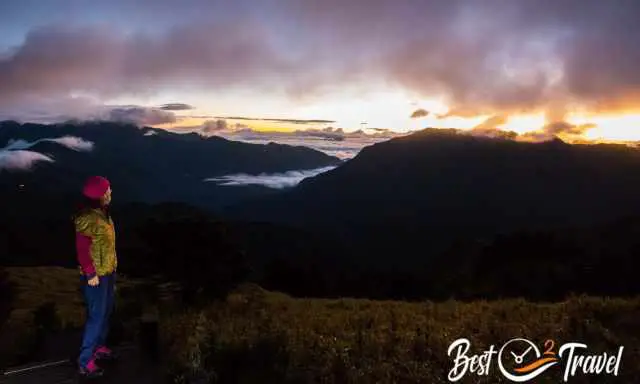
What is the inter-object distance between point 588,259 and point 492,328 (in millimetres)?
48768

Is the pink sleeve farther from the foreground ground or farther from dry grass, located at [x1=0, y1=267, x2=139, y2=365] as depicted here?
dry grass, located at [x1=0, y1=267, x2=139, y2=365]

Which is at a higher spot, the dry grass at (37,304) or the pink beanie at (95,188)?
the pink beanie at (95,188)

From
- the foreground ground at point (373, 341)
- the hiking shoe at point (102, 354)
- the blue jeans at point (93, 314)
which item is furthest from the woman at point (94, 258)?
the foreground ground at point (373, 341)

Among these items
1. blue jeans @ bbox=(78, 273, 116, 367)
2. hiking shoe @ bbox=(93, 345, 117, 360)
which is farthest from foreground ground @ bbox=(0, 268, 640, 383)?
blue jeans @ bbox=(78, 273, 116, 367)

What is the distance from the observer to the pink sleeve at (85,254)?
8.98 metres

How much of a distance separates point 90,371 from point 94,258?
188 centimetres

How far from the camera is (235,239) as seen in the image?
24.0 m

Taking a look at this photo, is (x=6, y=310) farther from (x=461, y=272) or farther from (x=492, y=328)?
(x=461, y=272)

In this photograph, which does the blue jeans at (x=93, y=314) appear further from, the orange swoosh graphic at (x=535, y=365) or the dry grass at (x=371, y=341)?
the orange swoosh graphic at (x=535, y=365)

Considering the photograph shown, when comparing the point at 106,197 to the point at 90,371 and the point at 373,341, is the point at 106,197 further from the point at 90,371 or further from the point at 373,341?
the point at 373,341

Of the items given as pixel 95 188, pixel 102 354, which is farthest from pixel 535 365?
pixel 95 188

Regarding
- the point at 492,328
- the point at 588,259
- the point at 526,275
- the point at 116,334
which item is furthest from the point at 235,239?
the point at 588,259

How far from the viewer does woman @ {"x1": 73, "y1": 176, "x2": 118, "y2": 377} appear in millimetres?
8961

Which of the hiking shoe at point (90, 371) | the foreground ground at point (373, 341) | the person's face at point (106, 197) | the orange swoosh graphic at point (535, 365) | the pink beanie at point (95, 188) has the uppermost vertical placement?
→ the pink beanie at point (95, 188)
